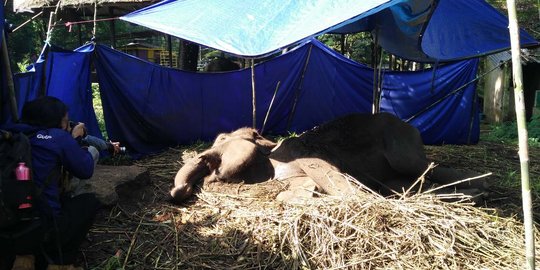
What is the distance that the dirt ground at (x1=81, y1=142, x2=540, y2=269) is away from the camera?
3.18m

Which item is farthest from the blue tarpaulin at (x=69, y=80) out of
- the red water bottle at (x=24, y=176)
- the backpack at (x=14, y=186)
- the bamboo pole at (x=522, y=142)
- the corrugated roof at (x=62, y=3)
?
the bamboo pole at (x=522, y=142)

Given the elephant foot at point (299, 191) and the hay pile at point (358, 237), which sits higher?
the elephant foot at point (299, 191)

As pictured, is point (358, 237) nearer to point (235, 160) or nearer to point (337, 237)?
point (337, 237)

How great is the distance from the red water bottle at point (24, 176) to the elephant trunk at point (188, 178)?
165 cm

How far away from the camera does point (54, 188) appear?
9.18 ft

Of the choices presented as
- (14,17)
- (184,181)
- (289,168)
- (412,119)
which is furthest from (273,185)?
(14,17)

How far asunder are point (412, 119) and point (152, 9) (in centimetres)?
442

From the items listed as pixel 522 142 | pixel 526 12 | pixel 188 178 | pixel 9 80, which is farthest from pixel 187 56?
pixel 526 12

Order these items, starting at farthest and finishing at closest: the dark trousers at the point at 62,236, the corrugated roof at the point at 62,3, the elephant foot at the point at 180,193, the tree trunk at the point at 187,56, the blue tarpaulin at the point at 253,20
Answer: the tree trunk at the point at 187,56, the corrugated roof at the point at 62,3, the elephant foot at the point at 180,193, the blue tarpaulin at the point at 253,20, the dark trousers at the point at 62,236

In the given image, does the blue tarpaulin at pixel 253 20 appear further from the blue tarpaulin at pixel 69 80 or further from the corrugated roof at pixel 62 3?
the corrugated roof at pixel 62 3

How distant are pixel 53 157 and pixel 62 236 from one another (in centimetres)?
47

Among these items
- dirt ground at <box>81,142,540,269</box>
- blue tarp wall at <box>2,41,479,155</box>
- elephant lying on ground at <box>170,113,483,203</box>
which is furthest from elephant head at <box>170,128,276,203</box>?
blue tarp wall at <box>2,41,479,155</box>

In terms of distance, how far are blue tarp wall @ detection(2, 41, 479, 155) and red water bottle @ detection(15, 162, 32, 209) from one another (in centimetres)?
274

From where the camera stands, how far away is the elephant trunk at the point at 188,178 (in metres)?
4.05
